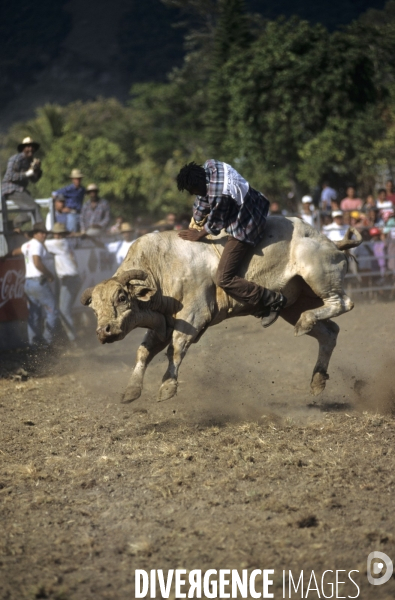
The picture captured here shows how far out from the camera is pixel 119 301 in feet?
22.0

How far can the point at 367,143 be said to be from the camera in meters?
27.5

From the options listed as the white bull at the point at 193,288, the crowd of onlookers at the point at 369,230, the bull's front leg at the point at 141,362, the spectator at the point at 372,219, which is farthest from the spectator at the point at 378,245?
the bull's front leg at the point at 141,362

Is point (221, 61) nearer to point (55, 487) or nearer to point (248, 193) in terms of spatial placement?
point (248, 193)

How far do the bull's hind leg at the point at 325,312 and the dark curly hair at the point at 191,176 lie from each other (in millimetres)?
1687

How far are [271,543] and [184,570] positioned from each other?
→ 56 cm

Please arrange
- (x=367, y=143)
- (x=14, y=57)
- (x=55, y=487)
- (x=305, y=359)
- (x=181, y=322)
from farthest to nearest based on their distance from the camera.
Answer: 1. (x=14, y=57)
2. (x=367, y=143)
3. (x=305, y=359)
4. (x=181, y=322)
5. (x=55, y=487)

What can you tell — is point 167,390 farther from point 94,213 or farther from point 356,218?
point 356,218

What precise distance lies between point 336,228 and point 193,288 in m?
8.57

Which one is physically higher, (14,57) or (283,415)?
(14,57)

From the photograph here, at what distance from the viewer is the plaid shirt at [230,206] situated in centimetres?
702

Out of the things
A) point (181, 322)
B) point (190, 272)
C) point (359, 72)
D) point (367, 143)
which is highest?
point (359, 72)

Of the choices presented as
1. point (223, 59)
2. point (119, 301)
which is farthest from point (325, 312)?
point (223, 59)

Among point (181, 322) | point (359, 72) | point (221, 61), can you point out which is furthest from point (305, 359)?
point (221, 61)

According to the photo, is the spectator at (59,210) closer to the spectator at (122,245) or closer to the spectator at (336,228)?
the spectator at (122,245)
